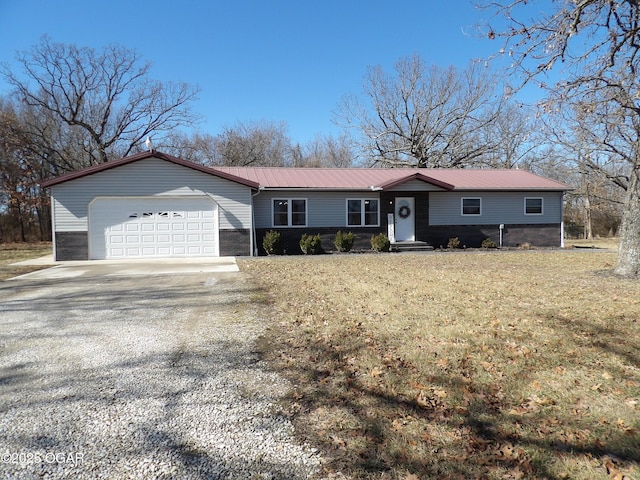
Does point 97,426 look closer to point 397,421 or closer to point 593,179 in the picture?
point 397,421

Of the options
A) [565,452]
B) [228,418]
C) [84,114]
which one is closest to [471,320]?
[565,452]

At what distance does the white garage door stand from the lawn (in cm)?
884

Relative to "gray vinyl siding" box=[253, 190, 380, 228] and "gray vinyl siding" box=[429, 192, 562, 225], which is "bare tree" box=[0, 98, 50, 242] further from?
"gray vinyl siding" box=[429, 192, 562, 225]

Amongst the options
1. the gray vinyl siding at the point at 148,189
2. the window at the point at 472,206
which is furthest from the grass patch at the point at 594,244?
the gray vinyl siding at the point at 148,189

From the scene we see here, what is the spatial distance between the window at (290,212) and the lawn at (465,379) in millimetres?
9505

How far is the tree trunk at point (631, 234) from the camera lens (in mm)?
8602

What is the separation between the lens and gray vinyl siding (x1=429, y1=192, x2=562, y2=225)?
→ 18172 mm

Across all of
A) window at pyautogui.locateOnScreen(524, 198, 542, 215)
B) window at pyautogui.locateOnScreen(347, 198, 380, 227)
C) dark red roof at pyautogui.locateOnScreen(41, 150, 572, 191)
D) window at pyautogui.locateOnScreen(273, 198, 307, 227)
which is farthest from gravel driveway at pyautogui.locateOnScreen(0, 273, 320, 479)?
window at pyautogui.locateOnScreen(524, 198, 542, 215)

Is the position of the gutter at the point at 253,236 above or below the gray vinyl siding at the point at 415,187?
below

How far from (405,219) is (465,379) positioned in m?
14.7

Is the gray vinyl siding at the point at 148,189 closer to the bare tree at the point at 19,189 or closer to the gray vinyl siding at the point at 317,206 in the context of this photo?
the gray vinyl siding at the point at 317,206

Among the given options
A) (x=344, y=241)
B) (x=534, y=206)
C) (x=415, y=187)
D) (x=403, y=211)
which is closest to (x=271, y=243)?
(x=344, y=241)

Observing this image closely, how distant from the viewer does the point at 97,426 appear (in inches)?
109

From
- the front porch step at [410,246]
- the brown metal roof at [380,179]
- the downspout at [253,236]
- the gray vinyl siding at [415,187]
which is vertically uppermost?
the brown metal roof at [380,179]
